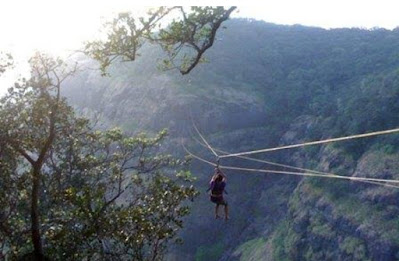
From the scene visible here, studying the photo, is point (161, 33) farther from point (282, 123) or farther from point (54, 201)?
point (282, 123)

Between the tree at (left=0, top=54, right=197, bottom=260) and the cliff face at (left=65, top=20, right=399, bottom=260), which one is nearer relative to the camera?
the tree at (left=0, top=54, right=197, bottom=260)

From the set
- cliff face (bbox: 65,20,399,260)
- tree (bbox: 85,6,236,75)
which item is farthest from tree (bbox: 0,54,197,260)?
cliff face (bbox: 65,20,399,260)

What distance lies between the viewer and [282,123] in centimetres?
10212

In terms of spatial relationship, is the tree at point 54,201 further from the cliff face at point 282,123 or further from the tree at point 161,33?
the cliff face at point 282,123

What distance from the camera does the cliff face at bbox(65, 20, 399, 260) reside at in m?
68.7

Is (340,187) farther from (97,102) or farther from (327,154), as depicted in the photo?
(97,102)

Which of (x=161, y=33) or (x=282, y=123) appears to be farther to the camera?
(x=282, y=123)

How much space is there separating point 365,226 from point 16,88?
5606 centimetres

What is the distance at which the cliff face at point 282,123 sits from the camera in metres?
68.7

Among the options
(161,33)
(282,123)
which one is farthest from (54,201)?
(282,123)

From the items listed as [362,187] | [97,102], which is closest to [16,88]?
[362,187]

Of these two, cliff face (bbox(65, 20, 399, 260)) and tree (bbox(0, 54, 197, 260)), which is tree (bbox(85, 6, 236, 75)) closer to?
tree (bbox(0, 54, 197, 260))

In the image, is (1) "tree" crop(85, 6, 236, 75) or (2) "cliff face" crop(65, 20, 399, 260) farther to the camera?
(2) "cliff face" crop(65, 20, 399, 260)

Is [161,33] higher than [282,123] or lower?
lower
